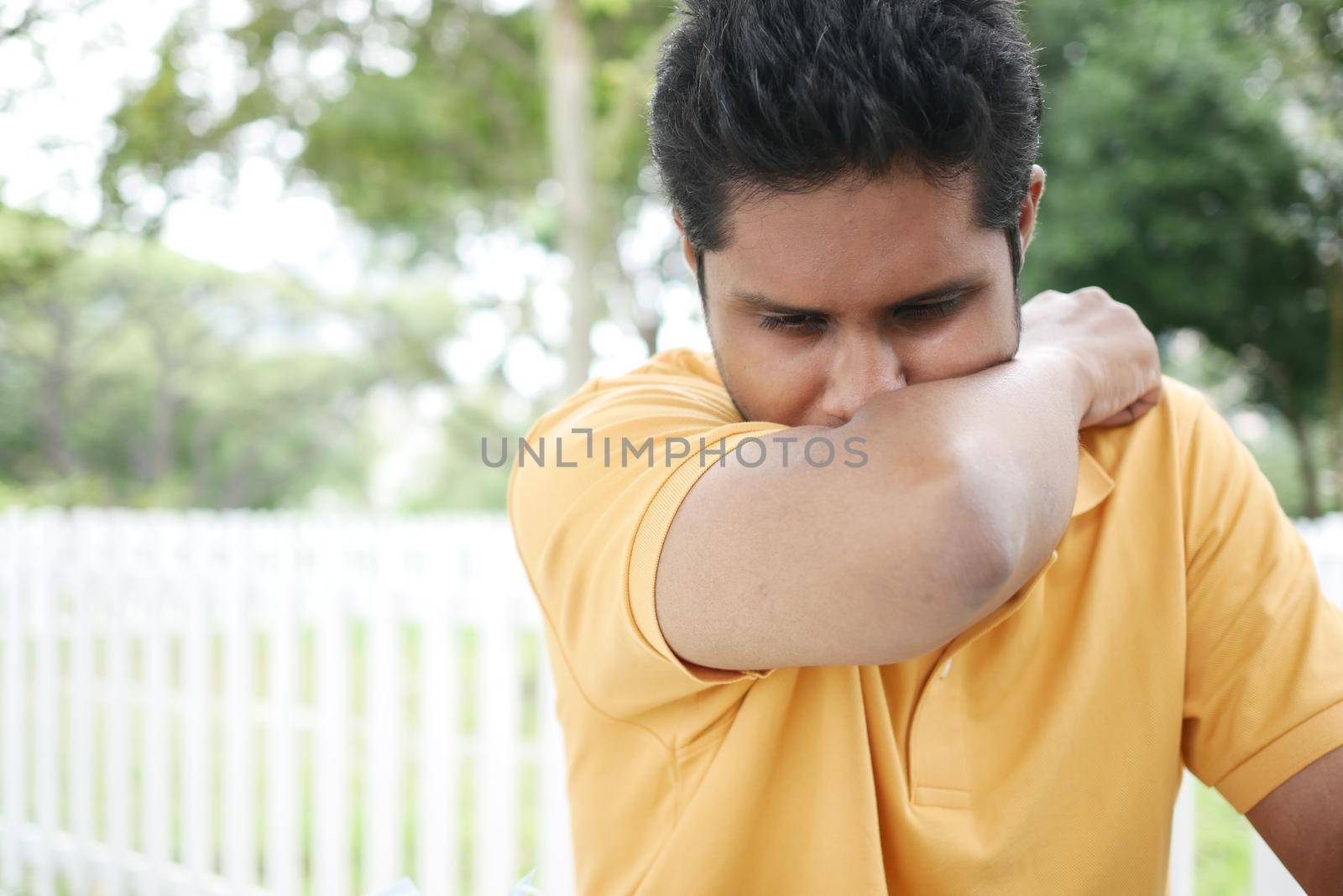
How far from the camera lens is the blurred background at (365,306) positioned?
3.93m

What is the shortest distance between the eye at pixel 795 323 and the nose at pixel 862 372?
0.13ft

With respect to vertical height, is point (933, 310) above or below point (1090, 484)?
above

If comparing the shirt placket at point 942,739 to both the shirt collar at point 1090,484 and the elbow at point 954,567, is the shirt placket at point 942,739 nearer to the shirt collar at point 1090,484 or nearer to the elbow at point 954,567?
the shirt collar at point 1090,484

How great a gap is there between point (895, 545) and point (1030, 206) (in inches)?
26.3

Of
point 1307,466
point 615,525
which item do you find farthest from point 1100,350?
point 1307,466

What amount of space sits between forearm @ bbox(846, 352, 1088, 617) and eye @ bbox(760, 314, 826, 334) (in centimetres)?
18

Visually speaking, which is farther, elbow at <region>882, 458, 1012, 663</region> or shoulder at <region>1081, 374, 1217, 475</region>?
shoulder at <region>1081, 374, 1217, 475</region>

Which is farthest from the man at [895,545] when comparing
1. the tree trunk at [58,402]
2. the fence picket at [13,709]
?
the tree trunk at [58,402]

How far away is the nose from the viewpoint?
1164 mm

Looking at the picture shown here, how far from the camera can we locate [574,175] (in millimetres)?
6945

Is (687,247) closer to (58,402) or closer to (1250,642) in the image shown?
(1250,642)

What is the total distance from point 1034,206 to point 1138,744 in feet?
2.32

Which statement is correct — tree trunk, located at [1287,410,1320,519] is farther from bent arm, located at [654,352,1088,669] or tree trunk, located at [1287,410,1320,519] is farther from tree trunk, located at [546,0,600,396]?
bent arm, located at [654,352,1088,669]

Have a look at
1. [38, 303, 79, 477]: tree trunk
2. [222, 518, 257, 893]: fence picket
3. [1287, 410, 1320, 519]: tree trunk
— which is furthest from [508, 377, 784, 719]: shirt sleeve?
[38, 303, 79, 477]: tree trunk
